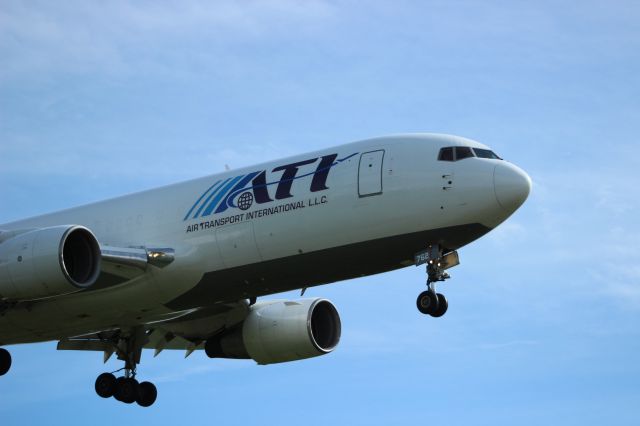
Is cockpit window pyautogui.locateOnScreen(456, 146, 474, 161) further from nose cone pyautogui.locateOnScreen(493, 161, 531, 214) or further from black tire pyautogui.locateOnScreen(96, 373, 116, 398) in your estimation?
black tire pyautogui.locateOnScreen(96, 373, 116, 398)

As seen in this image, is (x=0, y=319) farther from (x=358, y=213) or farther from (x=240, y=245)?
(x=358, y=213)

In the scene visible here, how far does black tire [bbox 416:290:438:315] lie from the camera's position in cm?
2914

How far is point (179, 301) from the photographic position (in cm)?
3169

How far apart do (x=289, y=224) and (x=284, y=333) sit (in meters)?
5.41

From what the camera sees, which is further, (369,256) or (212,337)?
(212,337)

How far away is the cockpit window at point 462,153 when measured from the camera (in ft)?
96.8

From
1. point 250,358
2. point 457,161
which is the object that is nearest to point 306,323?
point 250,358

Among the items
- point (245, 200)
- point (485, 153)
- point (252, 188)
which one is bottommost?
point (245, 200)

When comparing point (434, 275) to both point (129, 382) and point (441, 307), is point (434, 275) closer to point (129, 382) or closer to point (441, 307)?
point (441, 307)

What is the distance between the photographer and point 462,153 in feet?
97.0

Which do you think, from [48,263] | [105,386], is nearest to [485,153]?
[48,263]

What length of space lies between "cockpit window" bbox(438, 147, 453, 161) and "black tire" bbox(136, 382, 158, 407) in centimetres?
1113

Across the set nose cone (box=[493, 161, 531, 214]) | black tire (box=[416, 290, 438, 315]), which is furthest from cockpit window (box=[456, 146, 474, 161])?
black tire (box=[416, 290, 438, 315])

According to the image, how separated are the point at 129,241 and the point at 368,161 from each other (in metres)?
6.56
